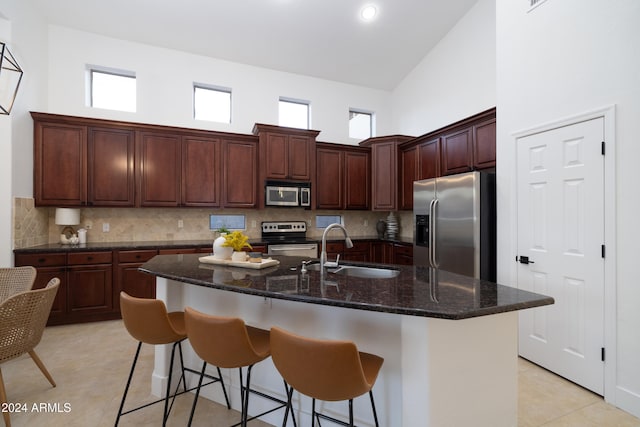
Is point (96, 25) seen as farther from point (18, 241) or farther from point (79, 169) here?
point (18, 241)

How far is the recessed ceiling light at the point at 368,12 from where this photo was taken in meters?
4.17

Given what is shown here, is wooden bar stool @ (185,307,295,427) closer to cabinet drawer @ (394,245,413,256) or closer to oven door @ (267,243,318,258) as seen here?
oven door @ (267,243,318,258)

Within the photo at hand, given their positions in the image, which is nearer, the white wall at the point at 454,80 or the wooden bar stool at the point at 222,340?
the wooden bar stool at the point at 222,340

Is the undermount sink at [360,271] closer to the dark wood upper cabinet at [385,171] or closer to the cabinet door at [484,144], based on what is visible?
the cabinet door at [484,144]

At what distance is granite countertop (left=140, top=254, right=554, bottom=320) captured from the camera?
4.25 ft

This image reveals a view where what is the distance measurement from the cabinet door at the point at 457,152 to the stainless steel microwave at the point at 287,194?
2.07 m

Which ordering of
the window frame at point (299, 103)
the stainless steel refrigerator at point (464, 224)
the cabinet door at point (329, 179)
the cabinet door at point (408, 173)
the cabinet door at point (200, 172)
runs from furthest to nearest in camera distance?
the window frame at point (299, 103) < the cabinet door at point (329, 179) < the cabinet door at point (408, 173) < the cabinet door at point (200, 172) < the stainless steel refrigerator at point (464, 224)

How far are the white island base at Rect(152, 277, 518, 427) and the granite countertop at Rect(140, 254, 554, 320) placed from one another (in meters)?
0.12

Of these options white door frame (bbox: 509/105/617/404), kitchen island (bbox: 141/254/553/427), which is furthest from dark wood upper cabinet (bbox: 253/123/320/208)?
white door frame (bbox: 509/105/617/404)

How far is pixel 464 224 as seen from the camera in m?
3.23

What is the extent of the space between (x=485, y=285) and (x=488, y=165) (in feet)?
7.37

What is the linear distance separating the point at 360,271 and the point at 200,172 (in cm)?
309

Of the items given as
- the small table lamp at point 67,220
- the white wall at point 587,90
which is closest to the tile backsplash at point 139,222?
the small table lamp at point 67,220

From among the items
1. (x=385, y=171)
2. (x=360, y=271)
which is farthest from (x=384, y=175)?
(x=360, y=271)
